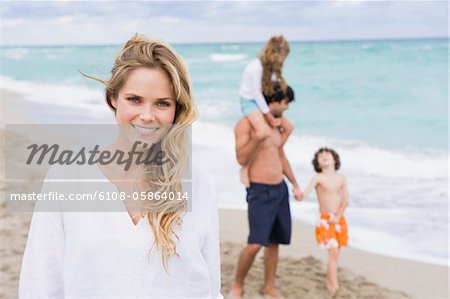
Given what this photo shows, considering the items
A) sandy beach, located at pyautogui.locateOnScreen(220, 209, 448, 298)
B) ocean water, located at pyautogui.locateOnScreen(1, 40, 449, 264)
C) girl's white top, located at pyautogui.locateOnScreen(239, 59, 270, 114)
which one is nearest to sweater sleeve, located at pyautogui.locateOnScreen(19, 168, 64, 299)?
ocean water, located at pyautogui.locateOnScreen(1, 40, 449, 264)

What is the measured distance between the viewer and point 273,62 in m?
5.16

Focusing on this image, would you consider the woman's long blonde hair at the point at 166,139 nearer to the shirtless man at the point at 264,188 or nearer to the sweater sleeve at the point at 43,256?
the sweater sleeve at the point at 43,256

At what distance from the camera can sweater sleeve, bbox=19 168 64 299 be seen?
190cm

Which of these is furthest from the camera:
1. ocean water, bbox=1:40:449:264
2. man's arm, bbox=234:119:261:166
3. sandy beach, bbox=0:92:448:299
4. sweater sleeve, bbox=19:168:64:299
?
ocean water, bbox=1:40:449:264

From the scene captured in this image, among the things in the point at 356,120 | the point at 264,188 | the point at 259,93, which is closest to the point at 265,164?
the point at 264,188

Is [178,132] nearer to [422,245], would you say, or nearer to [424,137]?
[422,245]

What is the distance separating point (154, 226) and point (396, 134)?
13428 millimetres

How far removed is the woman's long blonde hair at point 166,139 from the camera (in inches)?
77.2

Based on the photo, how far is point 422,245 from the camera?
6.49 meters

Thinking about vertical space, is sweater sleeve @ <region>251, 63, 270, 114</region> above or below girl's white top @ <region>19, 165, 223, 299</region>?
above

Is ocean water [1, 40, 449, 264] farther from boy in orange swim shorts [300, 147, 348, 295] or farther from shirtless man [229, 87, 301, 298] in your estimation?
shirtless man [229, 87, 301, 298]

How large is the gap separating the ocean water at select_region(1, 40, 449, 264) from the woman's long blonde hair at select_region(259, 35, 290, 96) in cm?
134

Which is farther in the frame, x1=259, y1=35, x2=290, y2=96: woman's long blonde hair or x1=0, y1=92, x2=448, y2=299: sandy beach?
x1=0, y1=92, x2=448, y2=299: sandy beach

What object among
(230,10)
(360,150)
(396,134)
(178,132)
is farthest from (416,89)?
(178,132)
